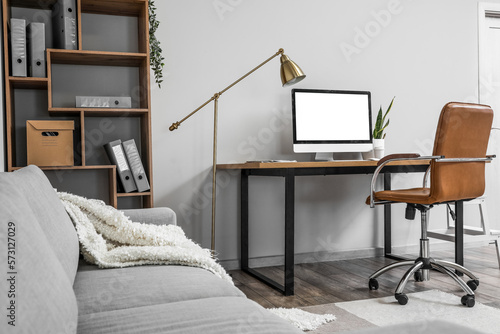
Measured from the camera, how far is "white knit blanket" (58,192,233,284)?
64.2 inches

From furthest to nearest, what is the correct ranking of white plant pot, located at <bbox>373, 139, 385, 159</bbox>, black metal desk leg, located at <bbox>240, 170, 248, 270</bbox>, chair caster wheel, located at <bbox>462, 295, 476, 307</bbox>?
white plant pot, located at <bbox>373, 139, 385, 159</bbox>
black metal desk leg, located at <bbox>240, 170, 248, 270</bbox>
chair caster wheel, located at <bbox>462, 295, 476, 307</bbox>

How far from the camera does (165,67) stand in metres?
3.09

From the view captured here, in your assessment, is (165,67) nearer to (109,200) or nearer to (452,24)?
(109,200)

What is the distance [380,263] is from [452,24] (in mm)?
2007

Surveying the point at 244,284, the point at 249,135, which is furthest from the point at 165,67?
the point at 244,284

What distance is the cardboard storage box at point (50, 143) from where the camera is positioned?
8.38ft

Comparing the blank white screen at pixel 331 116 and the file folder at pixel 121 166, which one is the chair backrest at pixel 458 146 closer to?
the blank white screen at pixel 331 116

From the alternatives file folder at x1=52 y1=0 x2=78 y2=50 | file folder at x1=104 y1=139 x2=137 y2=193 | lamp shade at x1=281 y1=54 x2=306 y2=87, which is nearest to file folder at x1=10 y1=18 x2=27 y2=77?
file folder at x1=52 y1=0 x2=78 y2=50

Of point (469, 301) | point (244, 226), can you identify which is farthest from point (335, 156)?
point (469, 301)

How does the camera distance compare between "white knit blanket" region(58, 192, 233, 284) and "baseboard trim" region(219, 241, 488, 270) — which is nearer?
"white knit blanket" region(58, 192, 233, 284)

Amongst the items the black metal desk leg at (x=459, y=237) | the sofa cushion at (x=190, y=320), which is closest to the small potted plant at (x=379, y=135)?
the black metal desk leg at (x=459, y=237)

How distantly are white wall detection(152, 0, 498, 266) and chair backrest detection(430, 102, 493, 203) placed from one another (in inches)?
43.2

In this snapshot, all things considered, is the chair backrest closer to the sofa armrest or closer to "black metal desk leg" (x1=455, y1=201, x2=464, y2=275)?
"black metal desk leg" (x1=455, y1=201, x2=464, y2=275)

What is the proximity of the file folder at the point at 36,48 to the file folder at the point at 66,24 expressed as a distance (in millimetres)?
91
